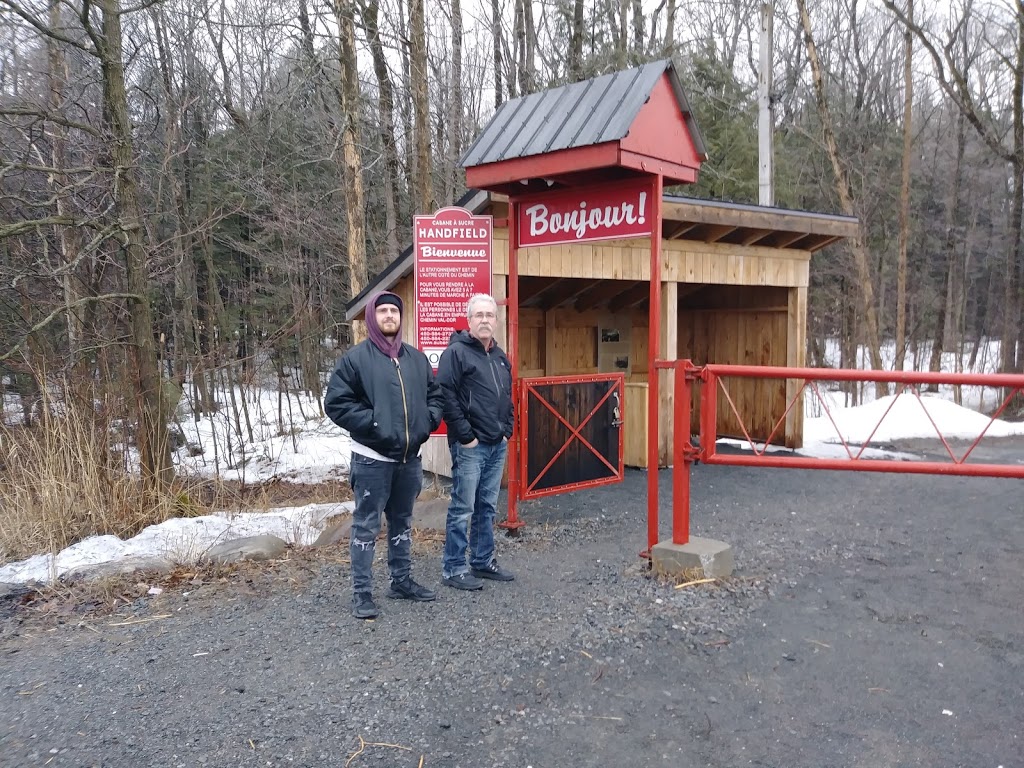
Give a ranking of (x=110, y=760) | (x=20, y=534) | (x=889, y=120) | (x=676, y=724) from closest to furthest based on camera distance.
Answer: (x=110, y=760) < (x=676, y=724) < (x=20, y=534) < (x=889, y=120)

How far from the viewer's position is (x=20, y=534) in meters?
5.52

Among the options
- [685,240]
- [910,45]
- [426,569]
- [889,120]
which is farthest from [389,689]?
[889,120]

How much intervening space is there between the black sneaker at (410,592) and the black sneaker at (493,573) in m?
0.43

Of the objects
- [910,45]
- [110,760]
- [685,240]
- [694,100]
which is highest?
[910,45]

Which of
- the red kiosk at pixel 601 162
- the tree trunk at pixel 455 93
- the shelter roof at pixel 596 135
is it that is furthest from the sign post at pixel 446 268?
the tree trunk at pixel 455 93

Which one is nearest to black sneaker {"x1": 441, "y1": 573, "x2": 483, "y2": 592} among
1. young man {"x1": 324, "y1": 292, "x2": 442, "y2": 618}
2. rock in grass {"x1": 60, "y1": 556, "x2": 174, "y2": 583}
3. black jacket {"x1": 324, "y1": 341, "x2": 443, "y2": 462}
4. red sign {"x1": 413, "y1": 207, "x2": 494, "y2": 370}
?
young man {"x1": 324, "y1": 292, "x2": 442, "y2": 618}

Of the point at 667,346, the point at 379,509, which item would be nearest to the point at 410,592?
the point at 379,509

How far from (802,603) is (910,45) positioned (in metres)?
16.9

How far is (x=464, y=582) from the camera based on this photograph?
450 cm

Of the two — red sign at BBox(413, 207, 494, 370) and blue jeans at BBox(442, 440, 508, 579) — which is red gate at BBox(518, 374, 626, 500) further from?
blue jeans at BBox(442, 440, 508, 579)

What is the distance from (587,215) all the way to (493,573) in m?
2.35

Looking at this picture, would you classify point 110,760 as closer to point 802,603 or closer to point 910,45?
point 802,603

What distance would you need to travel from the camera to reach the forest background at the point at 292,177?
22.7 ft

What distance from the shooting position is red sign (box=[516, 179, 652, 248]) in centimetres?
483
